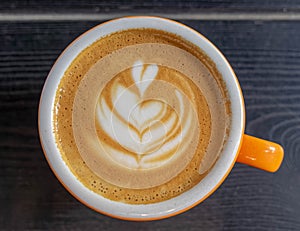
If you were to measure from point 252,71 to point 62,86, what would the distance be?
404mm

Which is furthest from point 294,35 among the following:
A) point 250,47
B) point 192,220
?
point 192,220

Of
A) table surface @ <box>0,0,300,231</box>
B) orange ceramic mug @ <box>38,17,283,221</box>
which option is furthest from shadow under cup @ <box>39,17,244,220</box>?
table surface @ <box>0,0,300,231</box>

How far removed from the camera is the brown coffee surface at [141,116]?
3.01 feet

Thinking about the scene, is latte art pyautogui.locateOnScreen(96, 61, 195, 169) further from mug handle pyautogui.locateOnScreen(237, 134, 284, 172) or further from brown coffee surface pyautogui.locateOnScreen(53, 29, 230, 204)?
mug handle pyautogui.locateOnScreen(237, 134, 284, 172)

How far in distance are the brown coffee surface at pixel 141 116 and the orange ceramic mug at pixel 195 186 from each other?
0.01 meters

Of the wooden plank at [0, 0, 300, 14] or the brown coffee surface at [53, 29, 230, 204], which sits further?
the wooden plank at [0, 0, 300, 14]

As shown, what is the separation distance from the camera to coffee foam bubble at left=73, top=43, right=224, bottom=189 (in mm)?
921

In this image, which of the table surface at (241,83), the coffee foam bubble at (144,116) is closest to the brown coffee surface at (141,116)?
the coffee foam bubble at (144,116)

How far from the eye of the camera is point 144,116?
93 cm

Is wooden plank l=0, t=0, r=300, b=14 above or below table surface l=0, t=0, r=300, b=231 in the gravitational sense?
above

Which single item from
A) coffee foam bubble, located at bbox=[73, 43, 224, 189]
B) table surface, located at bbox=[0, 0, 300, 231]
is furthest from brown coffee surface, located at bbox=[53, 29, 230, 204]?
table surface, located at bbox=[0, 0, 300, 231]

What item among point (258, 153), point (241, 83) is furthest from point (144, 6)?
point (258, 153)

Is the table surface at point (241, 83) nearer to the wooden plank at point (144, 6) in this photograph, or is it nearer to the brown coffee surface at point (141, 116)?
the wooden plank at point (144, 6)

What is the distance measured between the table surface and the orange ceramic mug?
0.59ft
